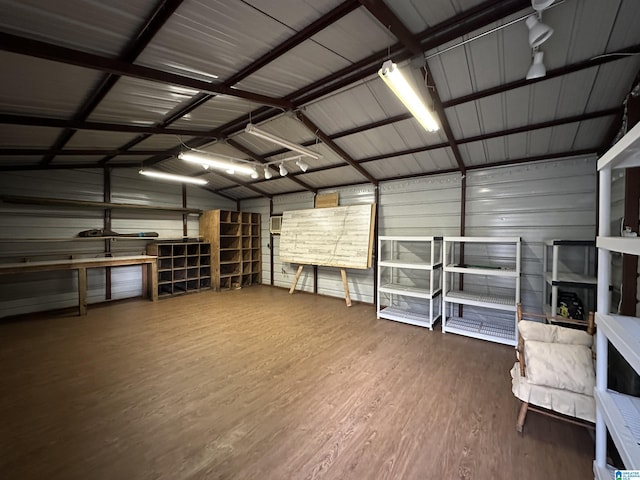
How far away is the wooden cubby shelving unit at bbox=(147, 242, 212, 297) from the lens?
6484 millimetres

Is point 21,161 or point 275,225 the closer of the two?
point 21,161

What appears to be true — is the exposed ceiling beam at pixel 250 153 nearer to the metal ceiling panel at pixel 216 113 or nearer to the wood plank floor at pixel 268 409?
the metal ceiling panel at pixel 216 113

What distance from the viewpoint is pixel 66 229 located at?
5457 mm

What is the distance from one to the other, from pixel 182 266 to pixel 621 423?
777 cm

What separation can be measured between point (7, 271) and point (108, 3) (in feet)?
16.1

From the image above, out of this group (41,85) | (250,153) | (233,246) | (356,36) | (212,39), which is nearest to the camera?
(212,39)

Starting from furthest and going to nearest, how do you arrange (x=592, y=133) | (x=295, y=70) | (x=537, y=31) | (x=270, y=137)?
(x=270, y=137) → (x=592, y=133) → (x=295, y=70) → (x=537, y=31)

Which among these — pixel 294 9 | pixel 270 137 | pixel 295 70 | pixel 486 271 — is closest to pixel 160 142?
pixel 270 137

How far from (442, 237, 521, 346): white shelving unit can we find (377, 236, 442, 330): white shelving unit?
214mm

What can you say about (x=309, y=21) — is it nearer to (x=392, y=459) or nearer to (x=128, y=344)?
(x=392, y=459)

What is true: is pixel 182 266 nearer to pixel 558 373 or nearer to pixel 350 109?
pixel 350 109

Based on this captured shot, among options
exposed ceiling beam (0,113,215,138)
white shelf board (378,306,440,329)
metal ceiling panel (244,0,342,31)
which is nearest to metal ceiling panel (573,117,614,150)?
white shelf board (378,306,440,329)

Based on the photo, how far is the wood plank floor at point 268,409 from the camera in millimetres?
1727

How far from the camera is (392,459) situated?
1771mm
